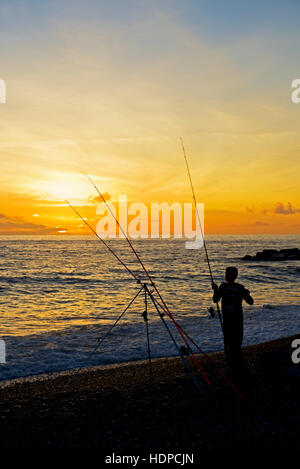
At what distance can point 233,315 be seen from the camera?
6328 mm

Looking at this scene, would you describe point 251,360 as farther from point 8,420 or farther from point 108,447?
point 8,420

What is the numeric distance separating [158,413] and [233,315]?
2.07 m

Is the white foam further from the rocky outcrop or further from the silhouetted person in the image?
the rocky outcrop

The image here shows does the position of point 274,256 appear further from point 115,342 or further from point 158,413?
point 158,413

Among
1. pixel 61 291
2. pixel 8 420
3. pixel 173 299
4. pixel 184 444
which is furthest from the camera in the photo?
pixel 61 291

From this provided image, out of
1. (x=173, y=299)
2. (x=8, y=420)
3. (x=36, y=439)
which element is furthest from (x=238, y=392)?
(x=173, y=299)

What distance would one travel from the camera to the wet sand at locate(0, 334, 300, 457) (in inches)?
188

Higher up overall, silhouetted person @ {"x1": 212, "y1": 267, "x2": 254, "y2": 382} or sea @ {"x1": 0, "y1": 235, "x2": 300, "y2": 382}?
silhouetted person @ {"x1": 212, "y1": 267, "x2": 254, "y2": 382}

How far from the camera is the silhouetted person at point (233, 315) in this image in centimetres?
633

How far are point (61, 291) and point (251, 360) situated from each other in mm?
18635

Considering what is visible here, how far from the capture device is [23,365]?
32.3 feet

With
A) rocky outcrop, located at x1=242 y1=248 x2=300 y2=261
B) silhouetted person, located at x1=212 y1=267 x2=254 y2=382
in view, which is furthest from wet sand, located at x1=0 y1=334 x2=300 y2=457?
rocky outcrop, located at x1=242 y1=248 x2=300 y2=261

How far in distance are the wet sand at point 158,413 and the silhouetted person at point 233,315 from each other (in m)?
0.58

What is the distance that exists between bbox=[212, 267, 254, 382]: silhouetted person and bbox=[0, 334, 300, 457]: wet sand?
22.8 inches
